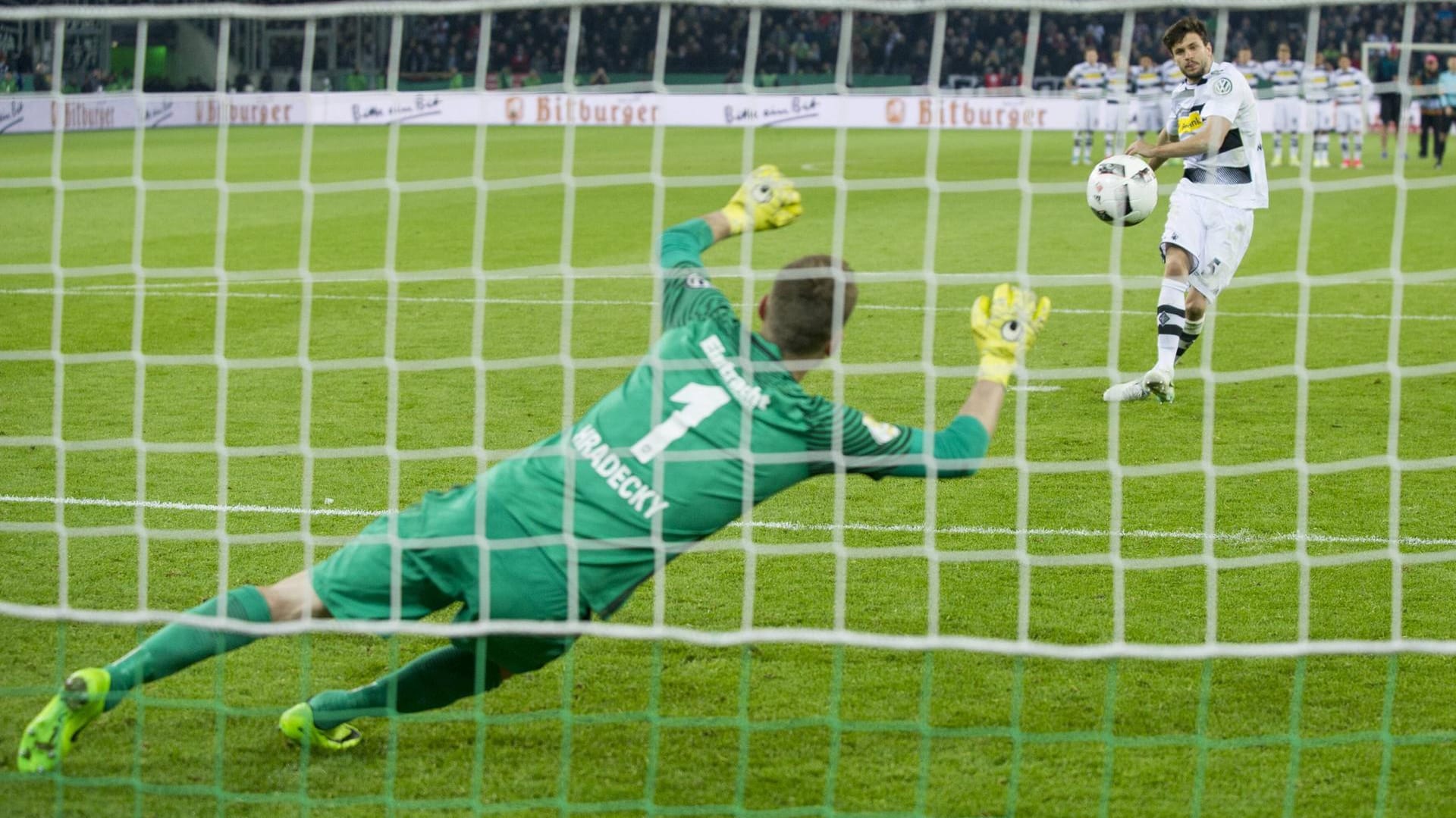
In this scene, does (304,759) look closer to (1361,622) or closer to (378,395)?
(1361,622)

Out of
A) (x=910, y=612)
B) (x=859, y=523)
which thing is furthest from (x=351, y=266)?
(x=910, y=612)

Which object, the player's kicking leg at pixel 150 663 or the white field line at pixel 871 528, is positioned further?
the white field line at pixel 871 528

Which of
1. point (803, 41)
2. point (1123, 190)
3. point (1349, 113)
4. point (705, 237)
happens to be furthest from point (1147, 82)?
point (705, 237)

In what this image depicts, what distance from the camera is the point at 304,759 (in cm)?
414

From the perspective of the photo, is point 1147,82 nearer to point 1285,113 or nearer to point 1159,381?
point 1285,113

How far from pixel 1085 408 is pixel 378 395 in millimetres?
3824

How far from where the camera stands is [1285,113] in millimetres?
24484

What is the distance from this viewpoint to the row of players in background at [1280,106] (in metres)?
23.4

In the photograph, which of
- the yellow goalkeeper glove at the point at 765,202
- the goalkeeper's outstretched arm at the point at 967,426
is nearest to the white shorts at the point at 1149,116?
the yellow goalkeeper glove at the point at 765,202

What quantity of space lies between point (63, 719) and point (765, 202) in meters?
2.15

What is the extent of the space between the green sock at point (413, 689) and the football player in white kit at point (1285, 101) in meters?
21.9

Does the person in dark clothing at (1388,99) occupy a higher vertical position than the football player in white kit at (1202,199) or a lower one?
higher

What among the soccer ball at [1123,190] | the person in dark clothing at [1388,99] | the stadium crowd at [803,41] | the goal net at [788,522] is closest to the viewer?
the goal net at [788,522]

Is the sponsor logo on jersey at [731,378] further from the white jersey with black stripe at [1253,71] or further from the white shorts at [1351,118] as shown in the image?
the white jersey with black stripe at [1253,71]
